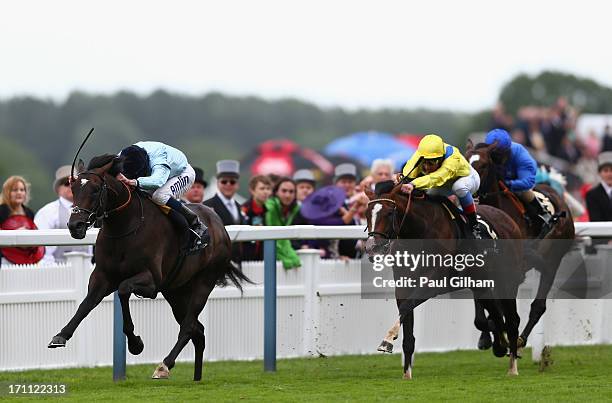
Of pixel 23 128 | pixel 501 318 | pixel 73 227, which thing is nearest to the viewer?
pixel 73 227

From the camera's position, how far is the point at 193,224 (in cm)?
989

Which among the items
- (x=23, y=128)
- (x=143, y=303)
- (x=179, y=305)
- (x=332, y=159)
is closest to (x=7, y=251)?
(x=143, y=303)

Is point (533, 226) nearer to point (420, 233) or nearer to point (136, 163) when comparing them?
point (420, 233)

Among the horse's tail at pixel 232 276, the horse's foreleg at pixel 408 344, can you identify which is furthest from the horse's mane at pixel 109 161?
the horse's foreleg at pixel 408 344

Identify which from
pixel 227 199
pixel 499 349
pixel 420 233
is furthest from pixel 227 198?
pixel 499 349

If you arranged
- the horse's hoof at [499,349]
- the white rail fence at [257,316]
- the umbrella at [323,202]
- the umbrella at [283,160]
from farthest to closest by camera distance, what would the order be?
the umbrella at [283,160]
the umbrella at [323,202]
the horse's hoof at [499,349]
the white rail fence at [257,316]

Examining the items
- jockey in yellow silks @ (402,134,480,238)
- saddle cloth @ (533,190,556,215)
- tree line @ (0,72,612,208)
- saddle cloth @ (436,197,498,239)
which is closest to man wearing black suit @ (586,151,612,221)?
saddle cloth @ (533,190,556,215)

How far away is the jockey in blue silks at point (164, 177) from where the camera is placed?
952cm

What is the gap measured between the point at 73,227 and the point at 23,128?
44.1 meters

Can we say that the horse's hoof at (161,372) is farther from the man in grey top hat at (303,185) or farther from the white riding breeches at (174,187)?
the man in grey top hat at (303,185)

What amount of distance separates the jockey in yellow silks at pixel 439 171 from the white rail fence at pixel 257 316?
3.90 ft

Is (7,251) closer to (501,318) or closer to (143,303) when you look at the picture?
(143,303)

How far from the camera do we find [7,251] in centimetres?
1140

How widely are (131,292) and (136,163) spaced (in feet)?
3.41
